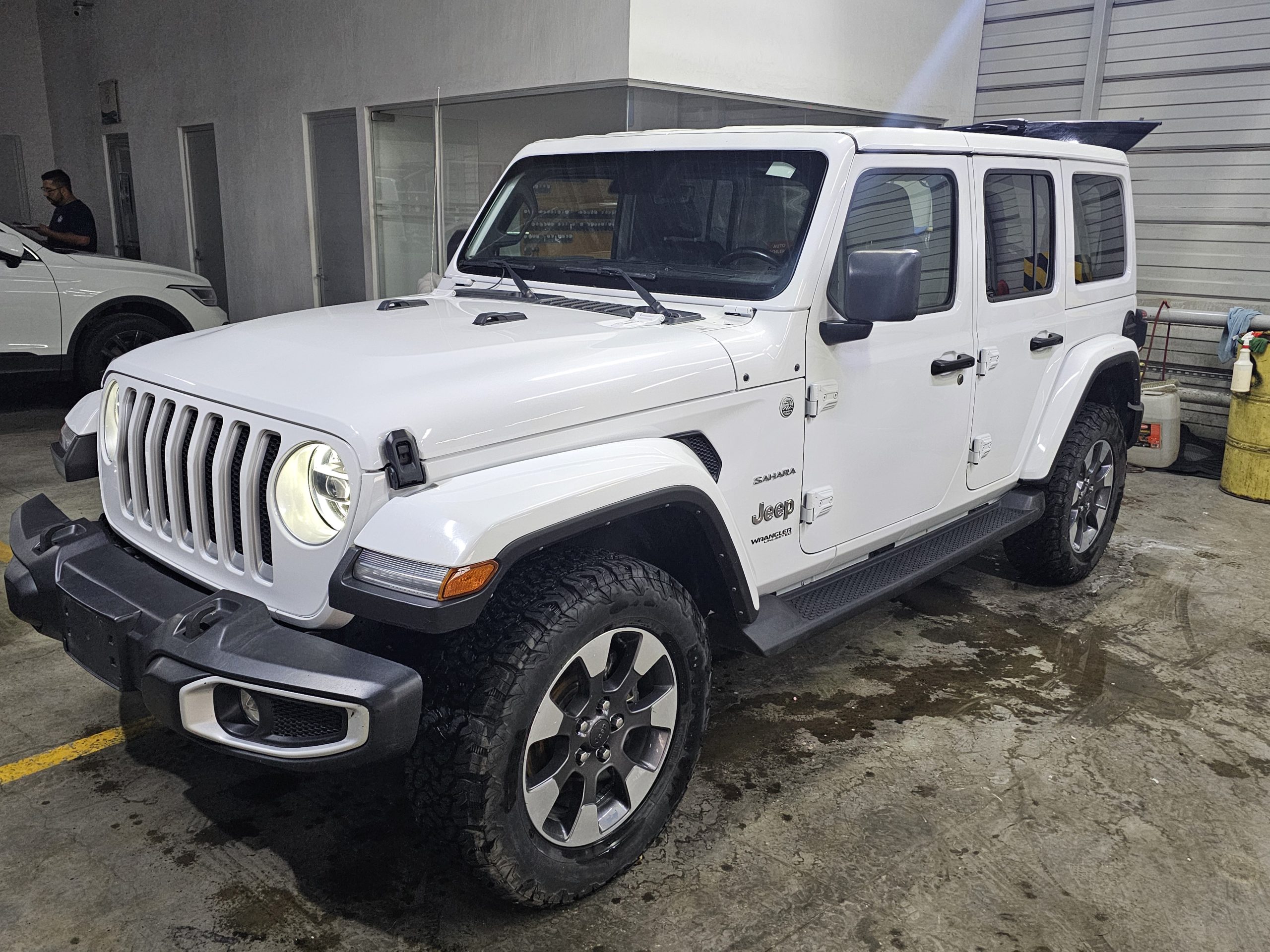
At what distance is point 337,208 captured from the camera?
905 cm

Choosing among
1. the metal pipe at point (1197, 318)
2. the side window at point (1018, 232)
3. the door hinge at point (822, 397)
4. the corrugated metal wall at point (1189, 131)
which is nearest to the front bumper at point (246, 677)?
the door hinge at point (822, 397)

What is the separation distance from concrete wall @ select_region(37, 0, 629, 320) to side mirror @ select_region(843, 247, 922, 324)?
391 cm

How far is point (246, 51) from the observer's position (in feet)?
31.9

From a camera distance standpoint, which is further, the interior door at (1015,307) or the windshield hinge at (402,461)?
the interior door at (1015,307)

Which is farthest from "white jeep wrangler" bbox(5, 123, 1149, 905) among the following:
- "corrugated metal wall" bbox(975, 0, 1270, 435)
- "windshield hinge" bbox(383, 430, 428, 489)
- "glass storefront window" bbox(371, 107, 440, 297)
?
"glass storefront window" bbox(371, 107, 440, 297)

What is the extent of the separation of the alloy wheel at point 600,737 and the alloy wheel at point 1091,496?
260cm

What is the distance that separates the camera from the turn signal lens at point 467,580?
2.00 metres

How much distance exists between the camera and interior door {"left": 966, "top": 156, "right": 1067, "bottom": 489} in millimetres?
3697

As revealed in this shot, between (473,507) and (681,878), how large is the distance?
1185 millimetres

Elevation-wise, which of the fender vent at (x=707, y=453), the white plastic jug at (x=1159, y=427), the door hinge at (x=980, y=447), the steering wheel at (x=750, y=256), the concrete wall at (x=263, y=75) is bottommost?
the white plastic jug at (x=1159, y=427)

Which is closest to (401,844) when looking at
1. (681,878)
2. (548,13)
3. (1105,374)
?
(681,878)

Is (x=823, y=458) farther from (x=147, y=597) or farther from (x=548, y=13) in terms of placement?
(x=548, y=13)

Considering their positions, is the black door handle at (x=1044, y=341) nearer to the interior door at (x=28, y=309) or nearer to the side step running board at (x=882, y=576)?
the side step running board at (x=882, y=576)

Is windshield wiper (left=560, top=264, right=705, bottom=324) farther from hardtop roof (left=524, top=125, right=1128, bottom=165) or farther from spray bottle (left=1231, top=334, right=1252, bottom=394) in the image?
spray bottle (left=1231, top=334, right=1252, bottom=394)
